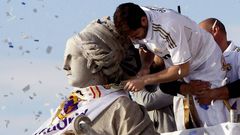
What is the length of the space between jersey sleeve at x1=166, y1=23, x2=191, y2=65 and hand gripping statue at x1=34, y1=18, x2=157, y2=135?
0.34 metres

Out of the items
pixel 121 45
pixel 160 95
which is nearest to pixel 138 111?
pixel 121 45

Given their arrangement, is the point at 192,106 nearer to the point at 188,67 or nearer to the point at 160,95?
the point at 188,67

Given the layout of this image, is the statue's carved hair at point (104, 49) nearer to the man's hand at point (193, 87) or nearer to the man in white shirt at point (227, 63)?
the man's hand at point (193, 87)

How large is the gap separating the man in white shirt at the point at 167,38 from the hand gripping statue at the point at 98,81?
0.47ft

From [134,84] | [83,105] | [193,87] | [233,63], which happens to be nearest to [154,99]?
[233,63]

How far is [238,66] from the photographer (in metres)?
5.88

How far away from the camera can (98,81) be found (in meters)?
4.81

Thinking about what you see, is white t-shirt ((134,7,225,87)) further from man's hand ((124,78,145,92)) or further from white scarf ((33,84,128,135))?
white scarf ((33,84,128,135))

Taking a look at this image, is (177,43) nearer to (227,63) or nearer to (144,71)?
(144,71)

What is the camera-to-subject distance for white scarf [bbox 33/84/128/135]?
15.4 ft

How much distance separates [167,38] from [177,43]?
0.27 ft

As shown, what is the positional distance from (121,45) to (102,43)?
0.46 feet

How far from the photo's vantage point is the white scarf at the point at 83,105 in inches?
185

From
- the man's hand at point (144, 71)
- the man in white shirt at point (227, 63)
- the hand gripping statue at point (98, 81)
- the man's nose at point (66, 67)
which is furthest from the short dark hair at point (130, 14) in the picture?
the man in white shirt at point (227, 63)
